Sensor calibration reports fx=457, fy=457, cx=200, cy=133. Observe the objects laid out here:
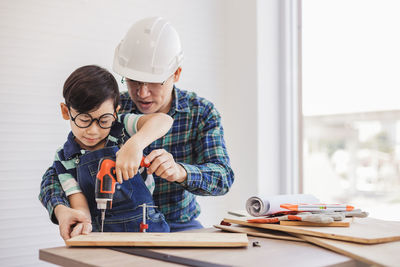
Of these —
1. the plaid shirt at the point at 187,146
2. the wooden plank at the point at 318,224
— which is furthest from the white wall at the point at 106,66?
the wooden plank at the point at 318,224

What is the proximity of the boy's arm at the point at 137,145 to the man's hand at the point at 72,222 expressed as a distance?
0.19 metres

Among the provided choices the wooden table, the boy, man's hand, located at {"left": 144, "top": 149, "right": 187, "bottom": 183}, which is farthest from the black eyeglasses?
the wooden table

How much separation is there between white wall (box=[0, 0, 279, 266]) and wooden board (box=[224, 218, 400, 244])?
118 cm

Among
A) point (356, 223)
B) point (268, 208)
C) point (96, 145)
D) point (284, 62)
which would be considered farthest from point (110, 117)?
point (284, 62)

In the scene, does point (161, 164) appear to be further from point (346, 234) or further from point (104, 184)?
point (346, 234)

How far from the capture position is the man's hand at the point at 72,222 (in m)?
1.36

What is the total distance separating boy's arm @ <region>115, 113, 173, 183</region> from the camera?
4.26 feet

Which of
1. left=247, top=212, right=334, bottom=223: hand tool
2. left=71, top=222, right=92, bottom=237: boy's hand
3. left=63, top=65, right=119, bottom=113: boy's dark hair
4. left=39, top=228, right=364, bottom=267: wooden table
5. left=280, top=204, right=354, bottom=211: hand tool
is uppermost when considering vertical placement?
left=63, top=65, right=119, bottom=113: boy's dark hair

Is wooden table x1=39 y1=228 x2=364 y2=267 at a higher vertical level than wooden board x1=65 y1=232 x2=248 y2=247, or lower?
lower

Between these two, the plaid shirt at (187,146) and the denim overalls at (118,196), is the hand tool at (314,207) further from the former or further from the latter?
the denim overalls at (118,196)

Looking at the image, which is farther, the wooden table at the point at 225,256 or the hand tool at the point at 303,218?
the hand tool at the point at 303,218

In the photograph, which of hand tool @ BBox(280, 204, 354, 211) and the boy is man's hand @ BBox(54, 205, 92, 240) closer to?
the boy

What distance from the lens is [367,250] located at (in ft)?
3.86

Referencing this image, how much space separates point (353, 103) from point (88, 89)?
6.02 ft
